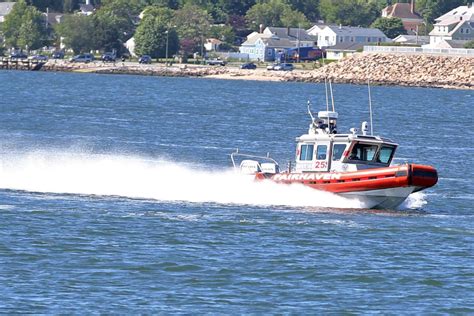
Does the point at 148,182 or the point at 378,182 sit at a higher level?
the point at 378,182

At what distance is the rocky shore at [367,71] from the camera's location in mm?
167750

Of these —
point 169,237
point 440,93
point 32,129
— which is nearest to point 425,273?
point 169,237

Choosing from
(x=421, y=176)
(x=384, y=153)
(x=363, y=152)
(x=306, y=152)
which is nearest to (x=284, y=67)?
(x=306, y=152)

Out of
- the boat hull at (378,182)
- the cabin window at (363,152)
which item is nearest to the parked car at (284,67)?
the cabin window at (363,152)

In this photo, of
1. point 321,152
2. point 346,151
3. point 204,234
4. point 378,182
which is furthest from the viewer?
point 321,152

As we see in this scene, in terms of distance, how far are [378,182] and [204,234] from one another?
649 cm

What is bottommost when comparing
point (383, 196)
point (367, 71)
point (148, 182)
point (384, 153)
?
point (367, 71)

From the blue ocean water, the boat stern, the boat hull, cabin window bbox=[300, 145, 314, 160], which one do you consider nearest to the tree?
the blue ocean water

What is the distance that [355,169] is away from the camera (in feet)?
136

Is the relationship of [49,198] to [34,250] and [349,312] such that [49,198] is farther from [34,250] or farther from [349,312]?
[349,312]

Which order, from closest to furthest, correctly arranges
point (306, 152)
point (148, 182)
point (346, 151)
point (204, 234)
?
1. point (204, 234)
2. point (346, 151)
3. point (306, 152)
4. point (148, 182)

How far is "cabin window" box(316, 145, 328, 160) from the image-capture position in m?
41.9

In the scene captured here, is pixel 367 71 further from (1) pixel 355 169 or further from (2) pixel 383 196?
(2) pixel 383 196

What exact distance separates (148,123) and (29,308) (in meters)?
57.8
